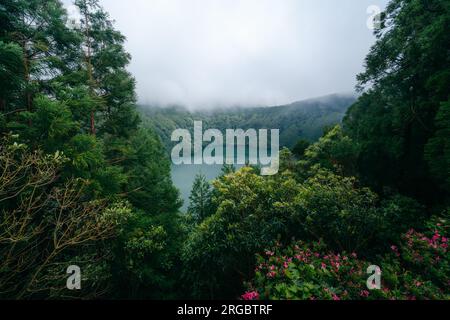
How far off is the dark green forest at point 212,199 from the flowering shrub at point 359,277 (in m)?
0.04

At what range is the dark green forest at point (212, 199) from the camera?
181 inches

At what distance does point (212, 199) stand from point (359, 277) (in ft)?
19.5

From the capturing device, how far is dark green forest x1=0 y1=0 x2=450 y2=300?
4.59 m

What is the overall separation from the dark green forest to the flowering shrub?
1.4 inches

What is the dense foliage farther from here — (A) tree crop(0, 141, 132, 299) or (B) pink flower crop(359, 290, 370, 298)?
(B) pink flower crop(359, 290, 370, 298)

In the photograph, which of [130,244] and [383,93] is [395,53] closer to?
[383,93]

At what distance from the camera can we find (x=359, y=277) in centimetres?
453

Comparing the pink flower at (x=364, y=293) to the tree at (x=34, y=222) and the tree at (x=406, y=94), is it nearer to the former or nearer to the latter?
the tree at (x=34, y=222)

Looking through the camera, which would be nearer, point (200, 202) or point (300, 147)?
point (200, 202)

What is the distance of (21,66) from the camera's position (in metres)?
5.67
